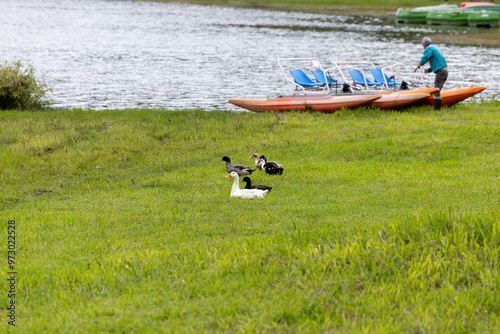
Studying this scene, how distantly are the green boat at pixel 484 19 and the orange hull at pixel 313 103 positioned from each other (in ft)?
193

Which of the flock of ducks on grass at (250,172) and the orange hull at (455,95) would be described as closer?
the flock of ducks on grass at (250,172)

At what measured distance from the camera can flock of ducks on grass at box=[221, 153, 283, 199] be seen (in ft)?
35.2

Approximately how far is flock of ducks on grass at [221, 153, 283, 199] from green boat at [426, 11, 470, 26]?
69.4 metres

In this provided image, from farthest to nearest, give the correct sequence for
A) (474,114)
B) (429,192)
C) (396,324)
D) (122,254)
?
(474,114)
(429,192)
(122,254)
(396,324)

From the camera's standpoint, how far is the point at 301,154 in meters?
14.8

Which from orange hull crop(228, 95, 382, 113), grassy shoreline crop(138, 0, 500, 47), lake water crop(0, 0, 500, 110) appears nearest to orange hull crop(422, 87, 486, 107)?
orange hull crop(228, 95, 382, 113)

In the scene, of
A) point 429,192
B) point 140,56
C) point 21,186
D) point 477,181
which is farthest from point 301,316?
point 140,56

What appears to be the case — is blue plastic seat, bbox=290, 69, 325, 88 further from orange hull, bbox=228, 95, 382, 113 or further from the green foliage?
the green foliage

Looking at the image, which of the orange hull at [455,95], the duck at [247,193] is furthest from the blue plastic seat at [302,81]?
the duck at [247,193]

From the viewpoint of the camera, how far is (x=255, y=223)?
8.92m

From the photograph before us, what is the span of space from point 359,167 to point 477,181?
9.29 feet

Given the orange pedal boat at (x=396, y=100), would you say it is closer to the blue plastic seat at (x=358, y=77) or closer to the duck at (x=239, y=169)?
the blue plastic seat at (x=358, y=77)

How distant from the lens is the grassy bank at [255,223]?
5.03 metres

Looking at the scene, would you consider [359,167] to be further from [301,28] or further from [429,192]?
[301,28]
